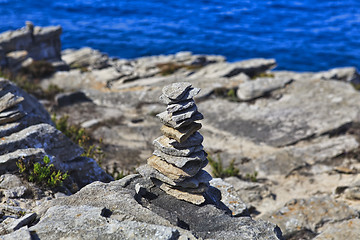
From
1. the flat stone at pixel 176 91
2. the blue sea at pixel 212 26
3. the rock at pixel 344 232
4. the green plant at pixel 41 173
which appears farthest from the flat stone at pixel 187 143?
the blue sea at pixel 212 26

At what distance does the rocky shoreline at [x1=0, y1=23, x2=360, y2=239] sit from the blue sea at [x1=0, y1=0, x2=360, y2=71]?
22571 millimetres

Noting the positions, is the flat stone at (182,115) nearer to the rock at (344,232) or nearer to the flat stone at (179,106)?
the flat stone at (179,106)

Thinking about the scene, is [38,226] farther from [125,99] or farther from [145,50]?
[145,50]

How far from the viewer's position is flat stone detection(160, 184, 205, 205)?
27.5 ft

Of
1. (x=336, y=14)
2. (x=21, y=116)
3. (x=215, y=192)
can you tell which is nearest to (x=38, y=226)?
(x=215, y=192)

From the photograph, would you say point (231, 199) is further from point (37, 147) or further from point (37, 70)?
point (37, 70)

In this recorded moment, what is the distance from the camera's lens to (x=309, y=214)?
1254 centimetres

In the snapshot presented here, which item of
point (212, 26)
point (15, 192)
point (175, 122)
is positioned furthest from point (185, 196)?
point (212, 26)

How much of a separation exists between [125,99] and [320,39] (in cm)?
4701

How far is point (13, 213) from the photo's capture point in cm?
848

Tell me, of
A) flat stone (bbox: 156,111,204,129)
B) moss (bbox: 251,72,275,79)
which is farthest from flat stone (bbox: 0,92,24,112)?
moss (bbox: 251,72,275,79)

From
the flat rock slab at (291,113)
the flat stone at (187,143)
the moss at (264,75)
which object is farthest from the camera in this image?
the moss at (264,75)

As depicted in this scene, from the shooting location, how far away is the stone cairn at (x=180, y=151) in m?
8.12

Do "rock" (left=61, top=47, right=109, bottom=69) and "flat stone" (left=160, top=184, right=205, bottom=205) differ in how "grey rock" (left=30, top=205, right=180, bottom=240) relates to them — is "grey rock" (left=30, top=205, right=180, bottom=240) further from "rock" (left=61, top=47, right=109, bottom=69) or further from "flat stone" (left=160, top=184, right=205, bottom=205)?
"rock" (left=61, top=47, right=109, bottom=69)
